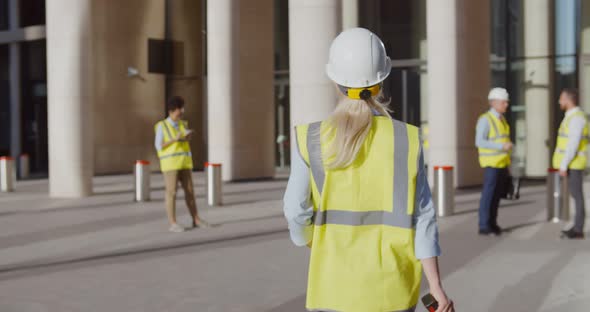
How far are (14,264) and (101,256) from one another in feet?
3.24

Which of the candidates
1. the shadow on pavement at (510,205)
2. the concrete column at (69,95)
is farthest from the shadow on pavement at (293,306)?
the concrete column at (69,95)

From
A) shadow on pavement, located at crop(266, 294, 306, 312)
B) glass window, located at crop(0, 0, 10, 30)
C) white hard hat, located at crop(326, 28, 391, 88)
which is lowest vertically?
shadow on pavement, located at crop(266, 294, 306, 312)

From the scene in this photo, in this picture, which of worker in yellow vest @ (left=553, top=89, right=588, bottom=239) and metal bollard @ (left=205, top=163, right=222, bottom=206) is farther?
metal bollard @ (left=205, top=163, right=222, bottom=206)

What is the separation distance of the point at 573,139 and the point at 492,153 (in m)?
1.07

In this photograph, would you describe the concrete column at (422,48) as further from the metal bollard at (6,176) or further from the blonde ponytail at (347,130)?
the blonde ponytail at (347,130)

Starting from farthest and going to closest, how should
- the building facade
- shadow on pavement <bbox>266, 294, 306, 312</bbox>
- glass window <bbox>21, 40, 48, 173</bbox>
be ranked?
glass window <bbox>21, 40, 48, 173</bbox>, the building facade, shadow on pavement <bbox>266, 294, 306, 312</bbox>

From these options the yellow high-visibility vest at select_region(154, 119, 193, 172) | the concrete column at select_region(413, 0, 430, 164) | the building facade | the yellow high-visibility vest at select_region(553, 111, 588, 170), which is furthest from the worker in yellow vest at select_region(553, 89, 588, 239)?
the concrete column at select_region(413, 0, 430, 164)

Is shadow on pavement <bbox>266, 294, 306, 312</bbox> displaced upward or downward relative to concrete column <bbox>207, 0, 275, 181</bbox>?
downward

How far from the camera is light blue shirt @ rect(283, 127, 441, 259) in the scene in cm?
287

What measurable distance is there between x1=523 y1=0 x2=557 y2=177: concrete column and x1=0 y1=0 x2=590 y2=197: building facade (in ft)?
0.12

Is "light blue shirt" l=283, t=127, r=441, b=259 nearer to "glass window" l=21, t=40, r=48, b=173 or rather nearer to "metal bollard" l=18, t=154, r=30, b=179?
"metal bollard" l=18, t=154, r=30, b=179

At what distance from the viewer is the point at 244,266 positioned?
8.99m

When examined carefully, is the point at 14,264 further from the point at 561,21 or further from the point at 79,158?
the point at 561,21

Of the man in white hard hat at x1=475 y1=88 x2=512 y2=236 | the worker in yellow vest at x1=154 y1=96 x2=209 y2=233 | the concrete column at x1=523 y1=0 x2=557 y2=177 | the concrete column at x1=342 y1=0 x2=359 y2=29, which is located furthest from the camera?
the concrete column at x1=342 y1=0 x2=359 y2=29
